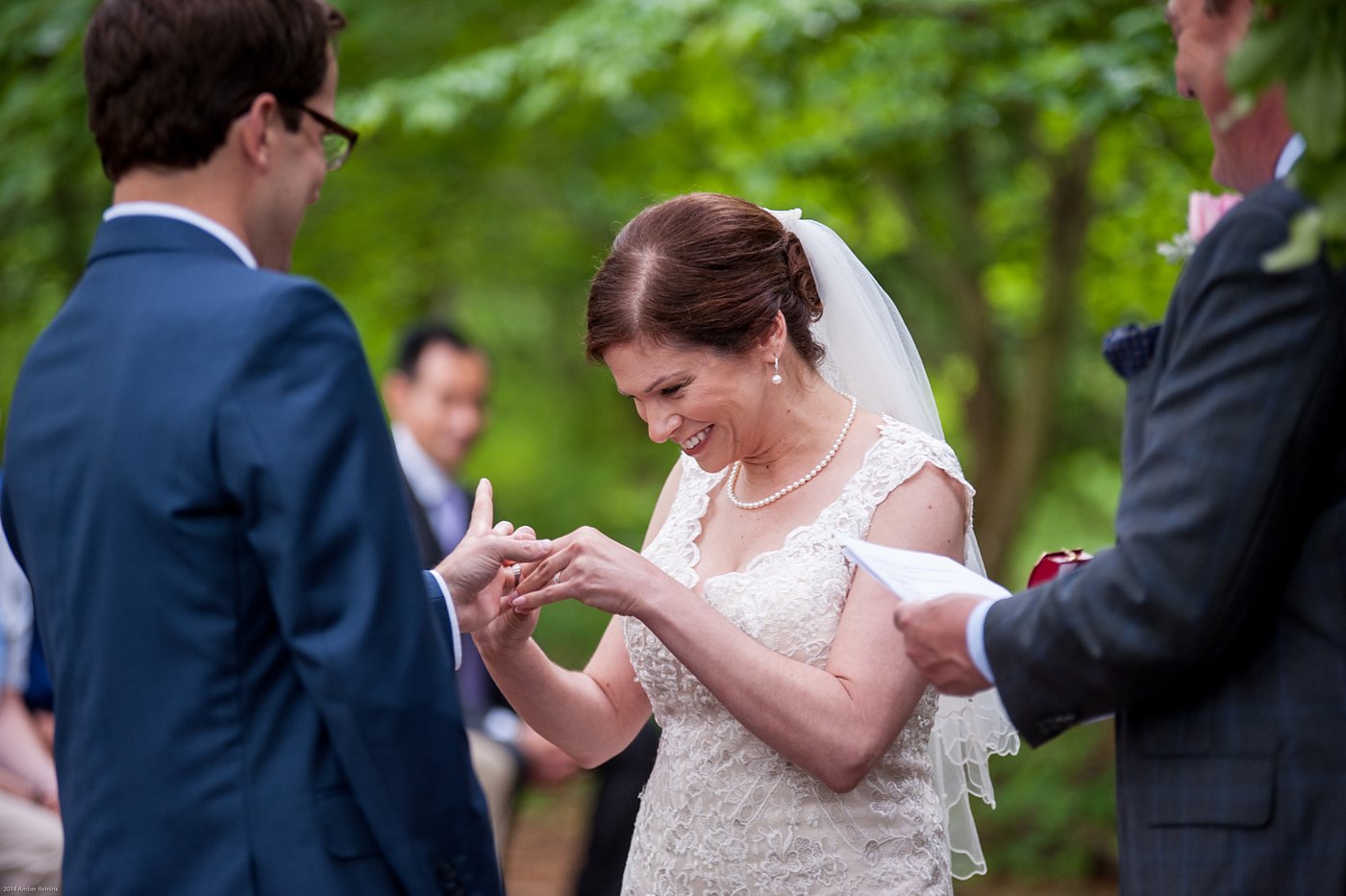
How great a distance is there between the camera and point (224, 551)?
1.99 meters

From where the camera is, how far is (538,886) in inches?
348

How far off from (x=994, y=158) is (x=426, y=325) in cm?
Answer: 368

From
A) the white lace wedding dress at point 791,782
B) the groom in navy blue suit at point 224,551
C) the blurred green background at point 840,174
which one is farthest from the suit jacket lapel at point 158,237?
the blurred green background at point 840,174

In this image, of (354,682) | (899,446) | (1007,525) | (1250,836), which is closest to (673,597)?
(899,446)

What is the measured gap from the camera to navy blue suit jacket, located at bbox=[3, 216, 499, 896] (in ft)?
6.42

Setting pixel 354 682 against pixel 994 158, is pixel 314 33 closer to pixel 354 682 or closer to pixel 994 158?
pixel 354 682

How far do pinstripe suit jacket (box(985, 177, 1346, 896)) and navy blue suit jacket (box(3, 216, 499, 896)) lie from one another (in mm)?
909

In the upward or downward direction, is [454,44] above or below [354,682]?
below

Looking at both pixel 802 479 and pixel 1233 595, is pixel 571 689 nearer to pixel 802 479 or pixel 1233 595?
pixel 802 479

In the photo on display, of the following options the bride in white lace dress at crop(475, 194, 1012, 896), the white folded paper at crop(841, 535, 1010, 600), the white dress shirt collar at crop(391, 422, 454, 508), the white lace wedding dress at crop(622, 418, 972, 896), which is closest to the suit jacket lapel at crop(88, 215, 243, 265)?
the bride in white lace dress at crop(475, 194, 1012, 896)

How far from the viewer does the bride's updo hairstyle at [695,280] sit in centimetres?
303

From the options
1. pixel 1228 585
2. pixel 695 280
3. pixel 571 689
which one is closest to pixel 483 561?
pixel 571 689

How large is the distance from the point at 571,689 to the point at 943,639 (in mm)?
1184

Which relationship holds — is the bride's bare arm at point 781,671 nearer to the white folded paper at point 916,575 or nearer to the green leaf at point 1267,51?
the white folded paper at point 916,575
